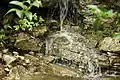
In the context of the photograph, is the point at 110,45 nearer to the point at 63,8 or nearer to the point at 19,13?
the point at 63,8

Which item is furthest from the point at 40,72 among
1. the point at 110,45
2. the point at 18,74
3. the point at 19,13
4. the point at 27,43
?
the point at 110,45

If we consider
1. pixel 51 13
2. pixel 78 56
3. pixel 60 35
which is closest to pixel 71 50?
pixel 78 56

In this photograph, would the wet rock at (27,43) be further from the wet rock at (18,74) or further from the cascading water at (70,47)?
the wet rock at (18,74)

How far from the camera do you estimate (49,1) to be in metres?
4.77

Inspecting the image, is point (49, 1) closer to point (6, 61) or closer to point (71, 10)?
point (71, 10)

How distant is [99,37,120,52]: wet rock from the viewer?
4156 millimetres

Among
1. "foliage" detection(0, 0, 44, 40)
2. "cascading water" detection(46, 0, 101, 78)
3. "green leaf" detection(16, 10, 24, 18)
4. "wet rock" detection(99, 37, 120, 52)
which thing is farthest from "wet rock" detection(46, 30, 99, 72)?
"green leaf" detection(16, 10, 24, 18)

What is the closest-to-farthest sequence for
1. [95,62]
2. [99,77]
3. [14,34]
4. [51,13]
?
[99,77] < [95,62] < [14,34] < [51,13]

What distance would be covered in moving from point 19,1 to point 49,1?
0.61 meters

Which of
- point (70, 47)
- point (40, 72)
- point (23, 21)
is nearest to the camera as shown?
point (40, 72)

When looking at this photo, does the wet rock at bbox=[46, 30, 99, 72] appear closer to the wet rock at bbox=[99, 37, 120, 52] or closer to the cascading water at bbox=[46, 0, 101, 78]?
the cascading water at bbox=[46, 0, 101, 78]

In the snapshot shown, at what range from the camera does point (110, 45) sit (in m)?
4.22

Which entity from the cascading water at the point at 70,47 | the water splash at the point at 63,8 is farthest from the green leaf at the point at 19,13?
the water splash at the point at 63,8

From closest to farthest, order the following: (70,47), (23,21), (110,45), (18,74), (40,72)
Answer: (18,74) < (40,72) < (110,45) < (70,47) < (23,21)
